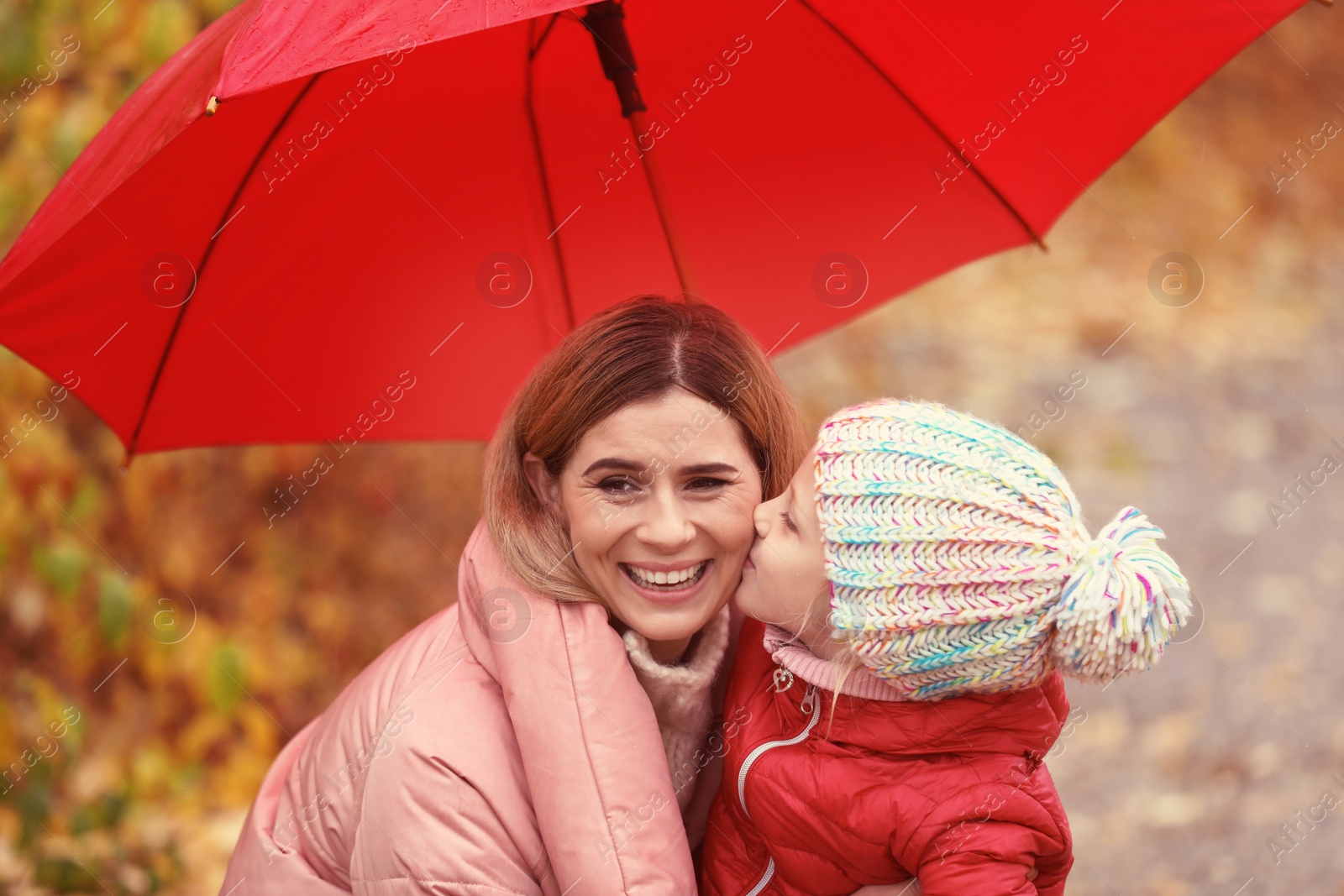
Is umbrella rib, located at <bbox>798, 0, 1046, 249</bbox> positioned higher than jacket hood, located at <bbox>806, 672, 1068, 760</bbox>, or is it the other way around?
umbrella rib, located at <bbox>798, 0, 1046, 249</bbox>

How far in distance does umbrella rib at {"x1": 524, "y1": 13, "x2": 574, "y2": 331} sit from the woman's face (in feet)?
2.34

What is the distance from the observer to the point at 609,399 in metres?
2.30

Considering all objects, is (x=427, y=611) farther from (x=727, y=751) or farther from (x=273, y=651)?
(x=727, y=751)

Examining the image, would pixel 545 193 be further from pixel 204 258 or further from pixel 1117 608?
pixel 1117 608

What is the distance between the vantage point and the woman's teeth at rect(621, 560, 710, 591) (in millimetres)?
2320

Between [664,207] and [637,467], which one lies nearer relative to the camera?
[637,467]

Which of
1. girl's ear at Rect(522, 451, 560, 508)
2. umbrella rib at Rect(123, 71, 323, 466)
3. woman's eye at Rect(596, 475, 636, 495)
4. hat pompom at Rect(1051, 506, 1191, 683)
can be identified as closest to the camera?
hat pompom at Rect(1051, 506, 1191, 683)

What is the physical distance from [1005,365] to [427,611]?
368 centimetres

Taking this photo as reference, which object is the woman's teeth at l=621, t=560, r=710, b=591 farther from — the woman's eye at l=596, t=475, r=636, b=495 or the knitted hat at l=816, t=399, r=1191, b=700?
the knitted hat at l=816, t=399, r=1191, b=700

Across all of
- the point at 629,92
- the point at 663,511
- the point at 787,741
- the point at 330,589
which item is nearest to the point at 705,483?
the point at 663,511

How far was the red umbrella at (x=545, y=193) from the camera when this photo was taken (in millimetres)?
2479

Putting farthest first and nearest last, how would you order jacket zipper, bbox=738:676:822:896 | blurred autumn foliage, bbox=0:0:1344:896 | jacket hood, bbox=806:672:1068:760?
blurred autumn foliage, bbox=0:0:1344:896, jacket zipper, bbox=738:676:822:896, jacket hood, bbox=806:672:1068:760

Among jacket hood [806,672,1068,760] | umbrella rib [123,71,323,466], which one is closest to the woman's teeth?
jacket hood [806,672,1068,760]

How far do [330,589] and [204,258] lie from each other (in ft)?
8.81
